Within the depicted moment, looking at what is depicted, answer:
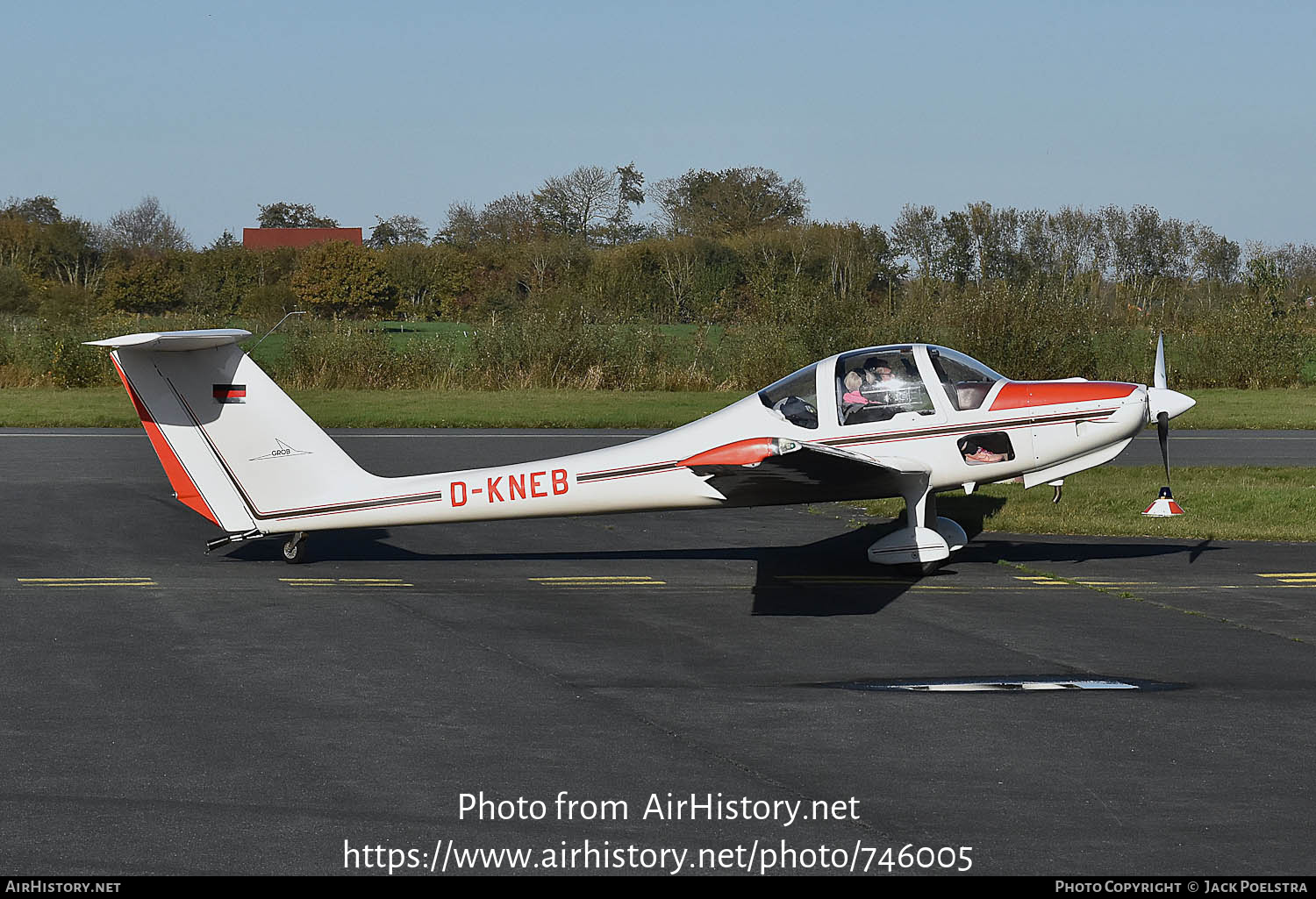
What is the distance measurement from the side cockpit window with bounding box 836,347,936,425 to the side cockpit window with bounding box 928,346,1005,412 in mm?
Result: 236

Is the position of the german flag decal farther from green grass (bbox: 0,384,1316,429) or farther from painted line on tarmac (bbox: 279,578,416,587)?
green grass (bbox: 0,384,1316,429)

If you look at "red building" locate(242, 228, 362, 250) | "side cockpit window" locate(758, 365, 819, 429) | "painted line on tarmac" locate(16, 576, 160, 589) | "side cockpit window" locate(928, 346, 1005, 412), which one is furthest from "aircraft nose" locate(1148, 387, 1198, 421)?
"red building" locate(242, 228, 362, 250)

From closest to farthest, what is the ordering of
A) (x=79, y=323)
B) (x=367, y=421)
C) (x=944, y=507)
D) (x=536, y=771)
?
(x=536, y=771) → (x=944, y=507) → (x=367, y=421) → (x=79, y=323)

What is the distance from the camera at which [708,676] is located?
8.73m

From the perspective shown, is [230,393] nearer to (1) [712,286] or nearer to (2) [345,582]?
(2) [345,582]

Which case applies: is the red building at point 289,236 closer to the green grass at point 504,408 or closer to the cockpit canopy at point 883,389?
the green grass at point 504,408

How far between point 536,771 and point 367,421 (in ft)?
75.9

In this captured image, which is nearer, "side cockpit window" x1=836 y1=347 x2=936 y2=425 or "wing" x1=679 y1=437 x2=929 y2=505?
"wing" x1=679 y1=437 x2=929 y2=505

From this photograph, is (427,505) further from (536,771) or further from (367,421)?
(367,421)

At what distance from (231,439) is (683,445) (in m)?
4.41

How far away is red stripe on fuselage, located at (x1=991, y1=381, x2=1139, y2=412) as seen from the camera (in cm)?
1239
